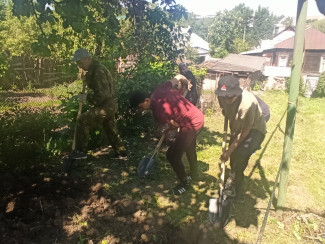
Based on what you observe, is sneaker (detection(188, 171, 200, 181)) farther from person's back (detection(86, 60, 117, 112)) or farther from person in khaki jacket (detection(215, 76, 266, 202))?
person's back (detection(86, 60, 117, 112))

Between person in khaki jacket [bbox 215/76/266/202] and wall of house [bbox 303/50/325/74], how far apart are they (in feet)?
106

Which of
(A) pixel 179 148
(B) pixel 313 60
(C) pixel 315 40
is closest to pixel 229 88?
(A) pixel 179 148

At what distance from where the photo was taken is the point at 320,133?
9.34 meters

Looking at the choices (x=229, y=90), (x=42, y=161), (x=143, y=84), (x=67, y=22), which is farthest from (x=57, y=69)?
(x=229, y=90)

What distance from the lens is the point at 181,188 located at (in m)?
4.26

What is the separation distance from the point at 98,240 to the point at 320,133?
9062 mm

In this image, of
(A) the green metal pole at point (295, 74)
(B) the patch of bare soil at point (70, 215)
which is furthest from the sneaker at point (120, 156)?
(A) the green metal pole at point (295, 74)

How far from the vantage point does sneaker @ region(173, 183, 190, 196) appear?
13.9ft

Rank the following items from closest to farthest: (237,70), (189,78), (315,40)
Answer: (189,78)
(237,70)
(315,40)

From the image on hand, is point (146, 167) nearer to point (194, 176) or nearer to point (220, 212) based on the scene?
point (194, 176)

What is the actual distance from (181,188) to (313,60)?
3277 centimetres

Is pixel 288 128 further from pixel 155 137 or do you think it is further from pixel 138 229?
pixel 155 137

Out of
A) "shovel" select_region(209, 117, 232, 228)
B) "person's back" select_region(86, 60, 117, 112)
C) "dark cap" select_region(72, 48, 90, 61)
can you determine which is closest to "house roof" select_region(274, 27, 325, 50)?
"person's back" select_region(86, 60, 117, 112)

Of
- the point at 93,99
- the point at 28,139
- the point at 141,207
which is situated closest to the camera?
the point at 141,207
